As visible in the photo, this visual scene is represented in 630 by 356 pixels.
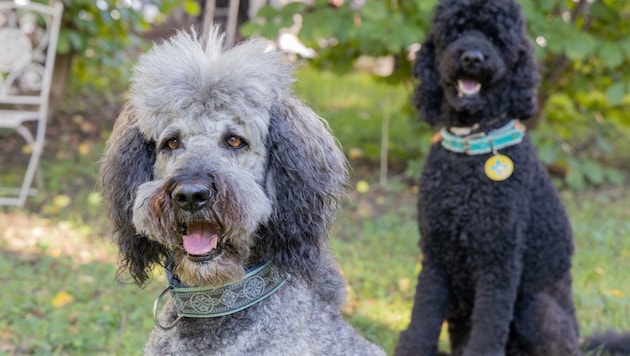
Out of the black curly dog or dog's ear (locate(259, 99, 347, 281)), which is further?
the black curly dog

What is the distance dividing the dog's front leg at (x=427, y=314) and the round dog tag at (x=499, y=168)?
1.58 feet

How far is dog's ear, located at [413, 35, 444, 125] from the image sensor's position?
385cm

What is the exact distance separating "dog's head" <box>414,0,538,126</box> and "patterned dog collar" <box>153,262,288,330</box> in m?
1.49

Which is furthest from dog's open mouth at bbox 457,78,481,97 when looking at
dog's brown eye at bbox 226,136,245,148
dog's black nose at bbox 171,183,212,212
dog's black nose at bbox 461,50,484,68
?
dog's black nose at bbox 171,183,212,212

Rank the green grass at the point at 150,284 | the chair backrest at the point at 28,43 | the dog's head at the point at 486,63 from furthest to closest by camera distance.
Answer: the chair backrest at the point at 28,43 → the green grass at the point at 150,284 → the dog's head at the point at 486,63

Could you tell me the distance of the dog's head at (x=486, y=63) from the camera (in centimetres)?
356

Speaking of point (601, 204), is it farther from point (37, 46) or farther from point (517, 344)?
point (37, 46)

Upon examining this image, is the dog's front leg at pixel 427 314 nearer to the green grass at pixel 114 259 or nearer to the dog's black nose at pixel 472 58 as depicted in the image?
the green grass at pixel 114 259

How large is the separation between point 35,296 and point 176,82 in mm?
2583

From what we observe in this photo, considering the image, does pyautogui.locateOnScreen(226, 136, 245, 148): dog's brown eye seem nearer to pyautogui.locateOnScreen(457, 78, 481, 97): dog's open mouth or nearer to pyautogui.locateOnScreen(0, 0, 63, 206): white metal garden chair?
pyautogui.locateOnScreen(457, 78, 481, 97): dog's open mouth

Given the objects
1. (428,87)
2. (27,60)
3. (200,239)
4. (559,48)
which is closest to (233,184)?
(200,239)

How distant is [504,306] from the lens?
347cm

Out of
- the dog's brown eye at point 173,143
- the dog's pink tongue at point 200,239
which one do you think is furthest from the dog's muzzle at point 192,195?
the dog's brown eye at point 173,143

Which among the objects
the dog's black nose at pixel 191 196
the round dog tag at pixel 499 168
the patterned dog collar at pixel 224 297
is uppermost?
the dog's black nose at pixel 191 196
